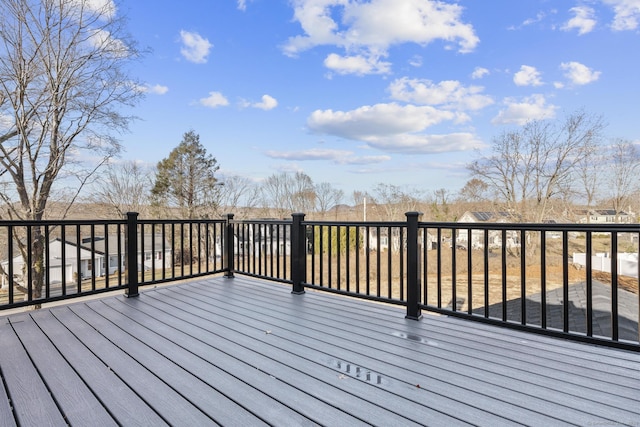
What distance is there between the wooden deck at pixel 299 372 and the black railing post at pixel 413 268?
11 cm

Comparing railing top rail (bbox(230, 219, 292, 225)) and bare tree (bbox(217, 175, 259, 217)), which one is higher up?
bare tree (bbox(217, 175, 259, 217))

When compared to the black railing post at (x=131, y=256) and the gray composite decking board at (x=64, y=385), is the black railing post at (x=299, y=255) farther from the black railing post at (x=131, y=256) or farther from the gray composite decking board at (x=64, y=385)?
the gray composite decking board at (x=64, y=385)

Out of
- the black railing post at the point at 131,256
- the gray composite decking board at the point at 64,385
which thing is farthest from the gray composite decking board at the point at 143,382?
the black railing post at the point at 131,256

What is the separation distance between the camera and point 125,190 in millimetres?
13727

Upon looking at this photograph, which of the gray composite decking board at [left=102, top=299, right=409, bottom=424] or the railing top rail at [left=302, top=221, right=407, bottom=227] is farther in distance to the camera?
the railing top rail at [left=302, top=221, right=407, bottom=227]

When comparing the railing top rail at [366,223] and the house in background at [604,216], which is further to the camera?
the house in background at [604,216]

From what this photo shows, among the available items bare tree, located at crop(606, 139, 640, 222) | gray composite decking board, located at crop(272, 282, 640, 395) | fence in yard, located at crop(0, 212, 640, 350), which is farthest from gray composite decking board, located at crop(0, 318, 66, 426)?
bare tree, located at crop(606, 139, 640, 222)

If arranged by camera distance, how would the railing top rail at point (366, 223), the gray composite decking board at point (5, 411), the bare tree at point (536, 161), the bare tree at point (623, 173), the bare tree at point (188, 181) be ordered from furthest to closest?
the bare tree at point (188, 181)
the bare tree at point (536, 161)
the bare tree at point (623, 173)
the railing top rail at point (366, 223)
the gray composite decking board at point (5, 411)

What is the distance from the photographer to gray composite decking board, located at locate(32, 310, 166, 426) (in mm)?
1400

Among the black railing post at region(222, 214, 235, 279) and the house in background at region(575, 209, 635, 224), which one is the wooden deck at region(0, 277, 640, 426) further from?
the house in background at region(575, 209, 635, 224)

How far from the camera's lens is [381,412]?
4.63 feet

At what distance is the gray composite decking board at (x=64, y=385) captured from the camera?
4.61 feet

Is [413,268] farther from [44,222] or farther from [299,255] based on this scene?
[44,222]

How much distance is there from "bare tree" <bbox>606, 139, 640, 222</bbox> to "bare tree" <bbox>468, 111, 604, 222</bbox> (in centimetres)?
86
